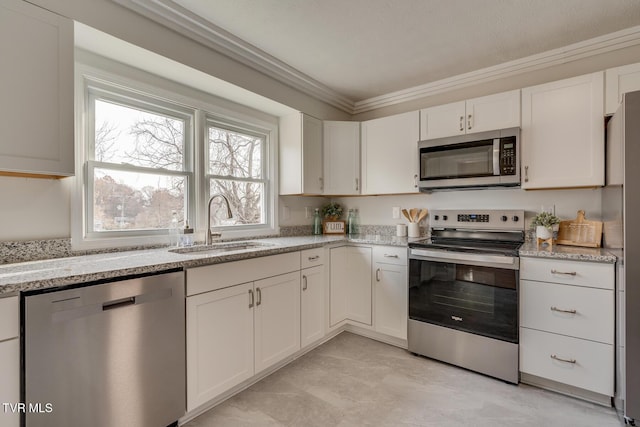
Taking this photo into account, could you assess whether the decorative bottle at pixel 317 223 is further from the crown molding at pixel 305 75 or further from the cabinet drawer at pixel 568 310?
the cabinet drawer at pixel 568 310

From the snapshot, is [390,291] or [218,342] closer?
[218,342]

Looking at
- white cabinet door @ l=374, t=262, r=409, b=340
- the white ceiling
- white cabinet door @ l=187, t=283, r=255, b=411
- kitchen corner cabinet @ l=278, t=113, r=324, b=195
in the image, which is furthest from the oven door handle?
the white ceiling

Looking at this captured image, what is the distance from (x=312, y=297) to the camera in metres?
2.59

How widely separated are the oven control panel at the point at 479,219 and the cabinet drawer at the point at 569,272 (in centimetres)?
61

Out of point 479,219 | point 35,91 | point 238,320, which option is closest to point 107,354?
point 238,320

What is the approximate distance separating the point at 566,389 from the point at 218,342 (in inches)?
89.9

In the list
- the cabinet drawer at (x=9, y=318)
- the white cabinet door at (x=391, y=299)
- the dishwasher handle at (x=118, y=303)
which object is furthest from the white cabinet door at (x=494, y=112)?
the cabinet drawer at (x=9, y=318)

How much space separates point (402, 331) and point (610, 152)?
1.98 meters

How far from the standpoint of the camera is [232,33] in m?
2.18

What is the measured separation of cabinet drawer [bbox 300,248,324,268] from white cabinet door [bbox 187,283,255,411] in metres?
0.56

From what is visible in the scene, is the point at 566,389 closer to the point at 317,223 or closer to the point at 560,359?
the point at 560,359

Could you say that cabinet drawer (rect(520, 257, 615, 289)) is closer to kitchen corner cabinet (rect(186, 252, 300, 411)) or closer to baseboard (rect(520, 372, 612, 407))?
baseboard (rect(520, 372, 612, 407))

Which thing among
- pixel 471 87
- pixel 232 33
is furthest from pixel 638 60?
pixel 232 33

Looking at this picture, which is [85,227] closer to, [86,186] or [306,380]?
[86,186]
